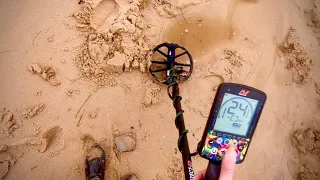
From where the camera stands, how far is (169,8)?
126 inches

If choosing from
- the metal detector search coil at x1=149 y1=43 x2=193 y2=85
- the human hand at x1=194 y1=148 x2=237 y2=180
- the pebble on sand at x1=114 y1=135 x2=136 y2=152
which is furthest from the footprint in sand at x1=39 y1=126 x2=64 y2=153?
the human hand at x1=194 y1=148 x2=237 y2=180

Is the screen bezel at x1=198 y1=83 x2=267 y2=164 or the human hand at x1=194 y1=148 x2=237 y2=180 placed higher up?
the screen bezel at x1=198 y1=83 x2=267 y2=164

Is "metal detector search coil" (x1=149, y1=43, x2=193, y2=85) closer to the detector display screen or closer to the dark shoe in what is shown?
the dark shoe

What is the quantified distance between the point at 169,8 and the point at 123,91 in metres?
1.09

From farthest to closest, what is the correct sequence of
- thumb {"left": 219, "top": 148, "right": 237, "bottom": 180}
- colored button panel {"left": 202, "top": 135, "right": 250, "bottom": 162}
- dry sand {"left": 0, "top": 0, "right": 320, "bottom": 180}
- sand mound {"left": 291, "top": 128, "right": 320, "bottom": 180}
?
sand mound {"left": 291, "top": 128, "right": 320, "bottom": 180}
dry sand {"left": 0, "top": 0, "right": 320, "bottom": 180}
colored button panel {"left": 202, "top": 135, "right": 250, "bottom": 162}
thumb {"left": 219, "top": 148, "right": 237, "bottom": 180}

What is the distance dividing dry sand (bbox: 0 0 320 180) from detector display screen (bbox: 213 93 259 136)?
1.40m

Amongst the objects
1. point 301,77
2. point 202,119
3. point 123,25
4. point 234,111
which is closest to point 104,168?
point 202,119

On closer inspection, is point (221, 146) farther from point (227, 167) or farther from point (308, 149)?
point (308, 149)

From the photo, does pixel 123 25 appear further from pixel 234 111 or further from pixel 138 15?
pixel 234 111

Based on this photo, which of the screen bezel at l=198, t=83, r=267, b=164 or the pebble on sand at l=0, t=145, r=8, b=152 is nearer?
the screen bezel at l=198, t=83, r=267, b=164

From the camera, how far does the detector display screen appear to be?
1.61 m

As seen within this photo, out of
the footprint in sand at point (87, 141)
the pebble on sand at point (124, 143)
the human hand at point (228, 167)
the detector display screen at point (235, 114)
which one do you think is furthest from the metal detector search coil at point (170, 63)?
the human hand at point (228, 167)

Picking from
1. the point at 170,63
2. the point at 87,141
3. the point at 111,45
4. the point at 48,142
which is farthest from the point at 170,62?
the point at 48,142

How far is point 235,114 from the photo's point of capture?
1.64 m
